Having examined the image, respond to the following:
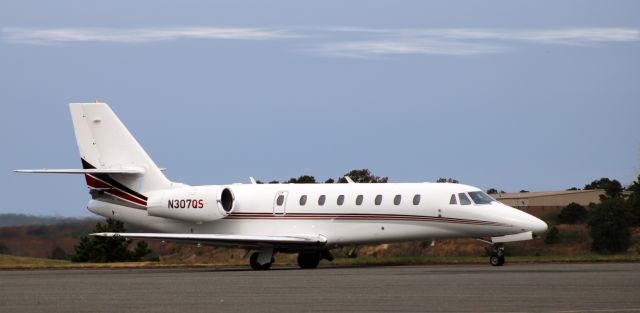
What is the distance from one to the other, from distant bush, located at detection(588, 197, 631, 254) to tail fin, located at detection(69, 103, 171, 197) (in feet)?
52.7

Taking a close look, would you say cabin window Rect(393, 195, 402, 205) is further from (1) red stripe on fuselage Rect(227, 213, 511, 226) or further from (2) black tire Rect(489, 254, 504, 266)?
(2) black tire Rect(489, 254, 504, 266)

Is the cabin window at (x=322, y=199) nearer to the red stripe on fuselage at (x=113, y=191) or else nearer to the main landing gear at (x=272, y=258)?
the main landing gear at (x=272, y=258)

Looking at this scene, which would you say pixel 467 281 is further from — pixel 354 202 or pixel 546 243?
pixel 546 243

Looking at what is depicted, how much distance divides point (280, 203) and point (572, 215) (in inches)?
835

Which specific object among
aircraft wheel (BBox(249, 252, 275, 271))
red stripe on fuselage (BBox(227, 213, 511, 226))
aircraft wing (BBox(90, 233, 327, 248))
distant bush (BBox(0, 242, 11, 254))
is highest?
distant bush (BBox(0, 242, 11, 254))

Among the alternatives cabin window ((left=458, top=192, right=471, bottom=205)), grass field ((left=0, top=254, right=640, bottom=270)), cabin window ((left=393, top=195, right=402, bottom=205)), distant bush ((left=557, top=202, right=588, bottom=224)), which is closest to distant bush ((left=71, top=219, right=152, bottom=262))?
grass field ((left=0, top=254, right=640, bottom=270))

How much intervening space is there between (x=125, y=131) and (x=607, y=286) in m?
23.3

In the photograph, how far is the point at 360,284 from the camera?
80.9 feet

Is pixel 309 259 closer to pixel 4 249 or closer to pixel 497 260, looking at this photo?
pixel 497 260

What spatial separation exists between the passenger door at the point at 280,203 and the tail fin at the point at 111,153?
421cm

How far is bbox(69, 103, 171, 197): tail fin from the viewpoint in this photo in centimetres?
4188

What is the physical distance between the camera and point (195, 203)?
133ft

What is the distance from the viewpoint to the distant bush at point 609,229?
45.1 metres

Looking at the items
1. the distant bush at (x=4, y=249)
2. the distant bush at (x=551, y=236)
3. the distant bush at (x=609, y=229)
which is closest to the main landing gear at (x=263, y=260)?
the distant bush at (x=609, y=229)
